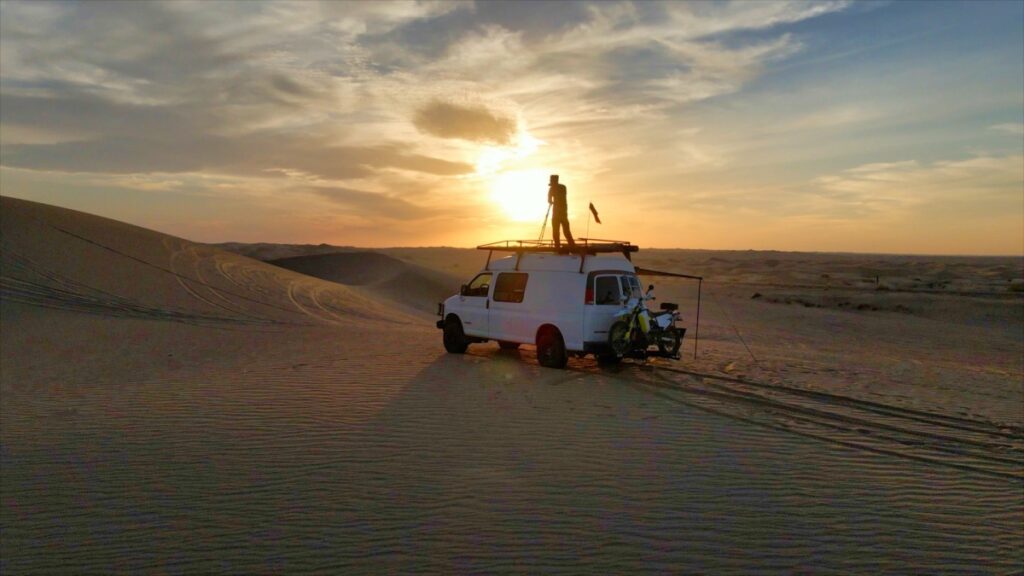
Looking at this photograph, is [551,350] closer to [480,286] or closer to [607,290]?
[607,290]

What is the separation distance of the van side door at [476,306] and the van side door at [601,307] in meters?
2.75

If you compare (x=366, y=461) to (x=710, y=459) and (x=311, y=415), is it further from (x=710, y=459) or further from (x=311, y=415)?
(x=710, y=459)

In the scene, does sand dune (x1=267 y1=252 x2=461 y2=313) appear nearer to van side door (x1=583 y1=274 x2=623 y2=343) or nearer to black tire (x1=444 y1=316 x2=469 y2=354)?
black tire (x1=444 y1=316 x2=469 y2=354)

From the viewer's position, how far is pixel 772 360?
1520 centimetres

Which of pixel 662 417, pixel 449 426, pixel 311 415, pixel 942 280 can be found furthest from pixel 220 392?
pixel 942 280

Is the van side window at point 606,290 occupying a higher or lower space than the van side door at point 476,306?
higher

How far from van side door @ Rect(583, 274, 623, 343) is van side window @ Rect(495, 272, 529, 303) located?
5.57 feet

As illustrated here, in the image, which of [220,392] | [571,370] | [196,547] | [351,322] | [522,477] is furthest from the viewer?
[351,322]

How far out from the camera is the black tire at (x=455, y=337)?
587 inches

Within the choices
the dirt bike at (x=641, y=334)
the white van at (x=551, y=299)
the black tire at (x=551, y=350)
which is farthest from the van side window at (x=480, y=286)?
the dirt bike at (x=641, y=334)

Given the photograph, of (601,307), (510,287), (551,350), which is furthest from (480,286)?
(601,307)

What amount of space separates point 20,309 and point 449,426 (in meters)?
15.2

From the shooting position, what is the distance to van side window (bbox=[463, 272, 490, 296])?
47.7 feet

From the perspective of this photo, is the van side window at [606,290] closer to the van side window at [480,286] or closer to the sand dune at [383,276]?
the van side window at [480,286]
